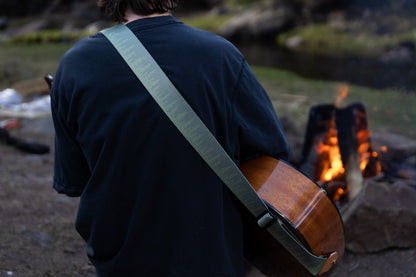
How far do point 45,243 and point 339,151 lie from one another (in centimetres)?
249

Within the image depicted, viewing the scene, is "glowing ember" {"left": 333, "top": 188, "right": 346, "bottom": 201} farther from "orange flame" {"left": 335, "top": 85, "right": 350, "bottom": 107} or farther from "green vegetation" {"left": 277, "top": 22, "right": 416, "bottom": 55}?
"green vegetation" {"left": 277, "top": 22, "right": 416, "bottom": 55}

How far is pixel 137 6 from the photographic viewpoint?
1.46 m

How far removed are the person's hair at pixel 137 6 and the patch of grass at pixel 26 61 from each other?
7.99 m

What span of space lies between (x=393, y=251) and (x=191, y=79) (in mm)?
2390

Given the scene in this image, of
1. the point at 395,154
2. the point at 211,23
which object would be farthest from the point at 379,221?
the point at 211,23

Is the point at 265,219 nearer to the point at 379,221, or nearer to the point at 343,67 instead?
the point at 379,221

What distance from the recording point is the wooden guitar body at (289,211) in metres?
1.76

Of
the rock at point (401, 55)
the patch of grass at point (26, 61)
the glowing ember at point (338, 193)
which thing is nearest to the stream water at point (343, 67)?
the rock at point (401, 55)

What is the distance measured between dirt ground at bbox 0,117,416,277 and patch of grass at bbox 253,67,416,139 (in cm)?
320

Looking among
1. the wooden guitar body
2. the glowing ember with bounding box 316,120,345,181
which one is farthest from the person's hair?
the glowing ember with bounding box 316,120,345,181

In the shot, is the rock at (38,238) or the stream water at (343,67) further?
the stream water at (343,67)

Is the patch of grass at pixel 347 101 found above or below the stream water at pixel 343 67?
above

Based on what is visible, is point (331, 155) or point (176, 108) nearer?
point (176, 108)

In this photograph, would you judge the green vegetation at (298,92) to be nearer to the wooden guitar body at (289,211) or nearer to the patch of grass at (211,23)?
the wooden guitar body at (289,211)
